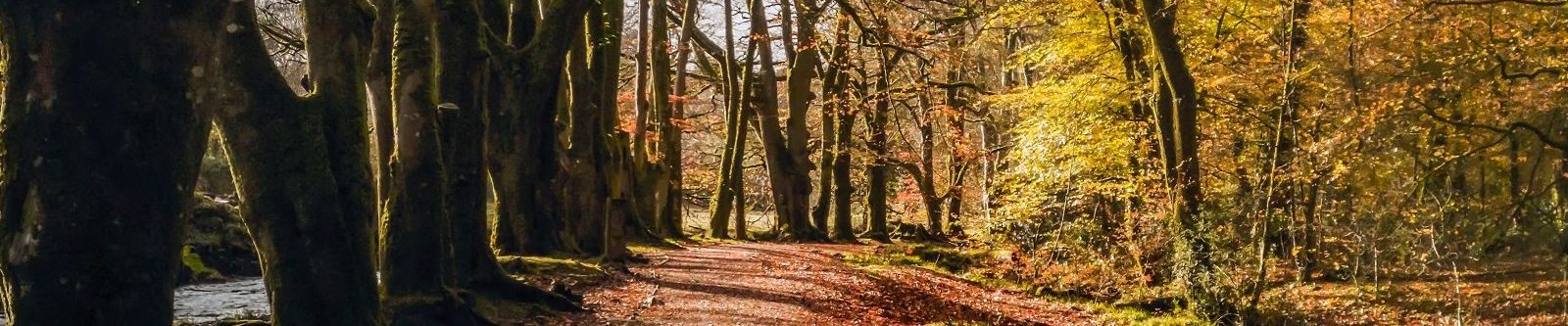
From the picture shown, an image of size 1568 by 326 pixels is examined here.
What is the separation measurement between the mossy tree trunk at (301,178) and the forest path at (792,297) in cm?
354

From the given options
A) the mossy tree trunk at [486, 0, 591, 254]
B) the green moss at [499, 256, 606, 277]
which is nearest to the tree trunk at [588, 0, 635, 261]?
the mossy tree trunk at [486, 0, 591, 254]

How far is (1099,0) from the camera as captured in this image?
1780cm

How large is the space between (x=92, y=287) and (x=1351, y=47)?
720 inches

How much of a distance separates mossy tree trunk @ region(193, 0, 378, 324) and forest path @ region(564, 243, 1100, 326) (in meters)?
3.54

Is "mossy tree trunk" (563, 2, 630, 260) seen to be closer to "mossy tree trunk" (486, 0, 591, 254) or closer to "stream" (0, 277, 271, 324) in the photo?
"mossy tree trunk" (486, 0, 591, 254)

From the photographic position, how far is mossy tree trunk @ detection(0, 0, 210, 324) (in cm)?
439

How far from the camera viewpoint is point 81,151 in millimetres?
4391

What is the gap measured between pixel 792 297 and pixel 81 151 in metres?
9.67

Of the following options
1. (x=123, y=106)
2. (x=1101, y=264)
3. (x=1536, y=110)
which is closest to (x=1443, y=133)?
(x=1536, y=110)

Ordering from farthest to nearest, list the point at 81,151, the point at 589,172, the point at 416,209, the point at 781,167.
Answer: the point at 781,167
the point at 589,172
the point at 416,209
the point at 81,151

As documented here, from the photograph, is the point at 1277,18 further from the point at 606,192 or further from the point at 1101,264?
the point at 606,192

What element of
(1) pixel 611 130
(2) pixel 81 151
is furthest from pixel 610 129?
(2) pixel 81 151

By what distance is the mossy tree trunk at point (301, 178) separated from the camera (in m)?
6.09

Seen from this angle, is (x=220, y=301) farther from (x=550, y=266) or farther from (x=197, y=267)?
(x=550, y=266)
